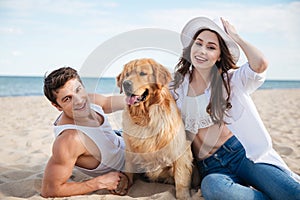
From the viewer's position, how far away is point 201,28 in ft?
9.21

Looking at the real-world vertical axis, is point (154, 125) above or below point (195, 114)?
below

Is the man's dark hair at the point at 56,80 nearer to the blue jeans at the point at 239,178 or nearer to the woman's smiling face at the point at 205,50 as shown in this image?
the woman's smiling face at the point at 205,50

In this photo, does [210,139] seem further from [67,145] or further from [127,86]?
[67,145]

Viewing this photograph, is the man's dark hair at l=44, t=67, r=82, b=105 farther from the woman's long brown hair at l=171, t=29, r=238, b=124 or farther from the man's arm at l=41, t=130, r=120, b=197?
the woman's long brown hair at l=171, t=29, r=238, b=124

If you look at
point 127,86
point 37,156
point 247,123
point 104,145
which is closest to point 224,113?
point 247,123

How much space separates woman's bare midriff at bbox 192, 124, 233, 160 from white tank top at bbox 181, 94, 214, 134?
62mm

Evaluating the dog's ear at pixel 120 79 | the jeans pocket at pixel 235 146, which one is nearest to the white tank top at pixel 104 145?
the dog's ear at pixel 120 79

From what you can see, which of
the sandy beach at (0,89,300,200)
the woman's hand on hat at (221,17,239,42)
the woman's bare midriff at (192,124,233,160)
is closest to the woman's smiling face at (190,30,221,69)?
the woman's hand on hat at (221,17,239,42)

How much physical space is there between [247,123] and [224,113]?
201mm

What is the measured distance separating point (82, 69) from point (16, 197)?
120 centimetres

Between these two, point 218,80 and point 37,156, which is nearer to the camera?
point 218,80

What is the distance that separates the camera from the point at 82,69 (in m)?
2.87

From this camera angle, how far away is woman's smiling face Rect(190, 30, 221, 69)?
276 cm

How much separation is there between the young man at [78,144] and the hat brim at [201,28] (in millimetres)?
796
